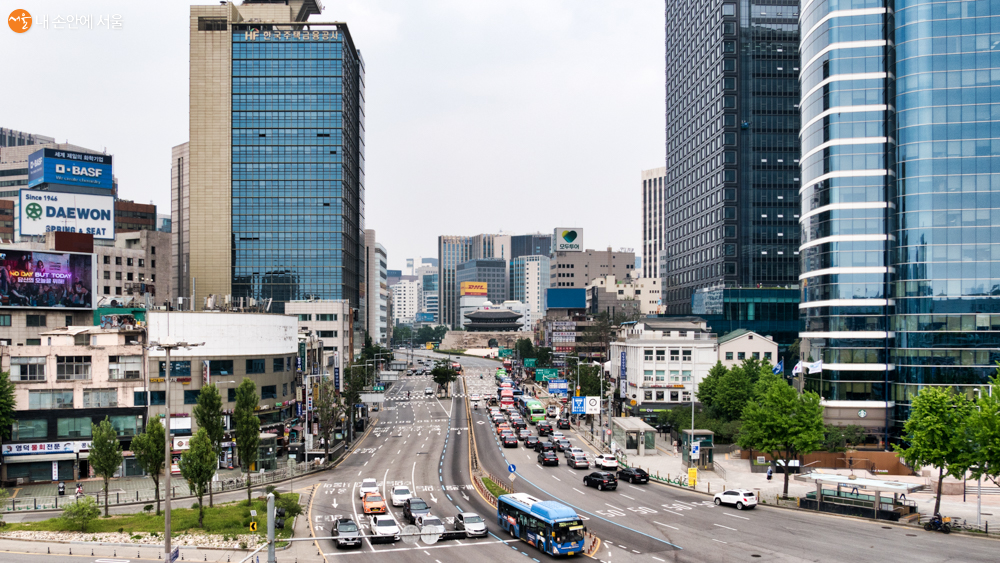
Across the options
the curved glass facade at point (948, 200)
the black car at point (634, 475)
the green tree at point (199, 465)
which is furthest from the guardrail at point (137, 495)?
the curved glass facade at point (948, 200)

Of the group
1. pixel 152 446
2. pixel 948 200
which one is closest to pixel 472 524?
pixel 152 446

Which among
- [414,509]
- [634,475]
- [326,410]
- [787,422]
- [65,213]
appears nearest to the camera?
[414,509]

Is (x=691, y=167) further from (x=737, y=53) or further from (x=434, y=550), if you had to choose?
(x=434, y=550)

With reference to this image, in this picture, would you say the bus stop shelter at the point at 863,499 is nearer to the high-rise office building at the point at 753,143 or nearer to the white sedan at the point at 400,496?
the white sedan at the point at 400,496

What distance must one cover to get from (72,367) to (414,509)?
1675 inches

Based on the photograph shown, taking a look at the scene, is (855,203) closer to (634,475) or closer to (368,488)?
(634,475)

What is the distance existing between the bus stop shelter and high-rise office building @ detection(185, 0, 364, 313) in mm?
117360

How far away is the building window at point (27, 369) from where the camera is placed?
7112 centimetres

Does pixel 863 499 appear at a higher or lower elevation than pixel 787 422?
lower

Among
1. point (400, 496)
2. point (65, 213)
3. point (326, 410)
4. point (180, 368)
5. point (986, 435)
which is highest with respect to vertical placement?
point (65, 213)

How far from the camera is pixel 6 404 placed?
66500 millimetres

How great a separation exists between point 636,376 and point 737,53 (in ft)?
238

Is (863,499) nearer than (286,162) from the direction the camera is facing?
Yes

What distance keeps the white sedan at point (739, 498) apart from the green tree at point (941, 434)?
35.6 ft
